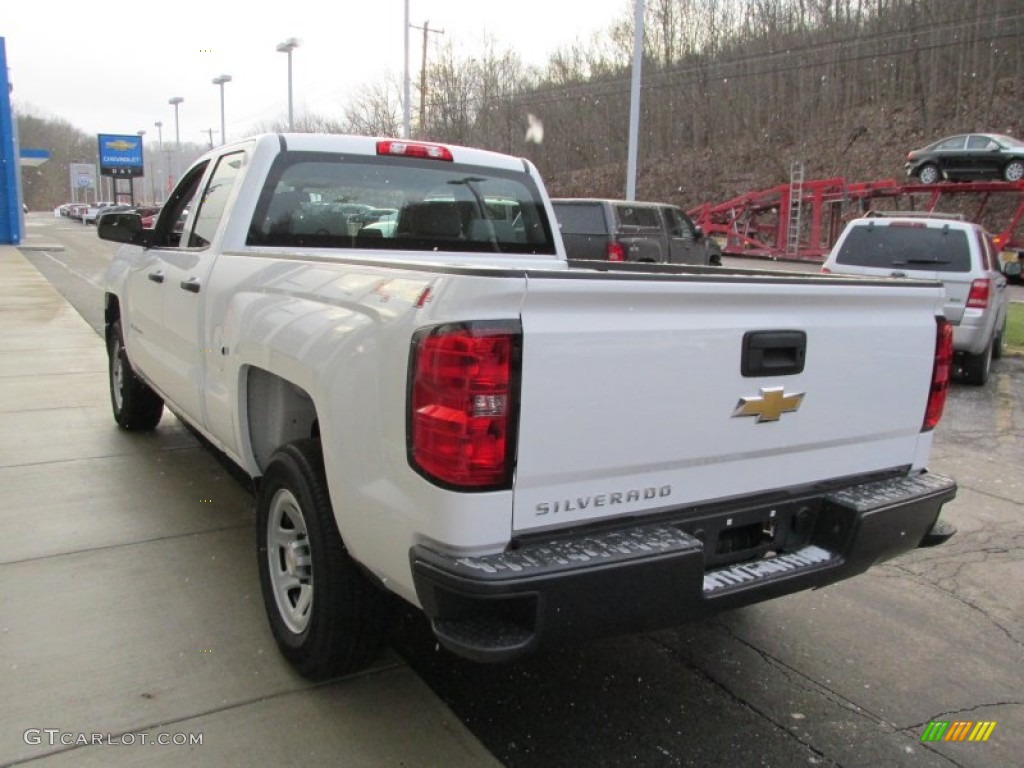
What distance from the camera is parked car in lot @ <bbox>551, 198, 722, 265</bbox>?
45.5ft

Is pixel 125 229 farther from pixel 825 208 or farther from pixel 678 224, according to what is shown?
pixel 825 208

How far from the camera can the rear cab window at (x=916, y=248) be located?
30.0 feet

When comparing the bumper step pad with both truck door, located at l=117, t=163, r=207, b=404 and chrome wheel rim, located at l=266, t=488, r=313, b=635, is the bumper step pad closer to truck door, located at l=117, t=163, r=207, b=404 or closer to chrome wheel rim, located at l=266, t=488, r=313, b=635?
chrome wheel rim, located at l=266, t=488, r=313, b=635

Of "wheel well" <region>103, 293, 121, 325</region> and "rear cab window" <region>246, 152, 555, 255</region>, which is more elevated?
"rear cab window" <region>246, 152, 555, 255</region>

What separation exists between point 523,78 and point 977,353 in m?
47.6

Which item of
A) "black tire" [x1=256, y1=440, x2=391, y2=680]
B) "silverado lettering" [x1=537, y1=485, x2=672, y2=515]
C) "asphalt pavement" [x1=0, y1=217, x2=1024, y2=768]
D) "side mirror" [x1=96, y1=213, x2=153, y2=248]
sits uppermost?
"side mirror" [x1=96, y1=213, x2=153, y2=248]

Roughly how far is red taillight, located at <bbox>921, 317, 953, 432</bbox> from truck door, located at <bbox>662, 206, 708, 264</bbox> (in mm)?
12236

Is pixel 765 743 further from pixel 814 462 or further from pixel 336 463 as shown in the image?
pixel 336 463

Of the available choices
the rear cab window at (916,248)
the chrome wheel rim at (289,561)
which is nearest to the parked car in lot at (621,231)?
the rear cab window at (916,248)

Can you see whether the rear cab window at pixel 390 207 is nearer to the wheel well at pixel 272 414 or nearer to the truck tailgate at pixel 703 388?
the wheel well at pixel 272 414

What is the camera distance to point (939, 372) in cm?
311

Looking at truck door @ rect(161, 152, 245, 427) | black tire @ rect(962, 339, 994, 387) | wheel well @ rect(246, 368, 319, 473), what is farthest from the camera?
black tire @ rect(962, 339, 994, 387)

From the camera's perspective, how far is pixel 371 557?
244 centimetres

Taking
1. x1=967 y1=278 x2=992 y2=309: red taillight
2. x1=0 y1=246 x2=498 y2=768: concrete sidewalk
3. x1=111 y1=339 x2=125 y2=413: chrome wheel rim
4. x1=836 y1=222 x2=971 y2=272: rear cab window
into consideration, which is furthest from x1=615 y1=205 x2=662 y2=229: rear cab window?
x1=0 y1=246 x2=498 y2=768: concrete sidewalk
